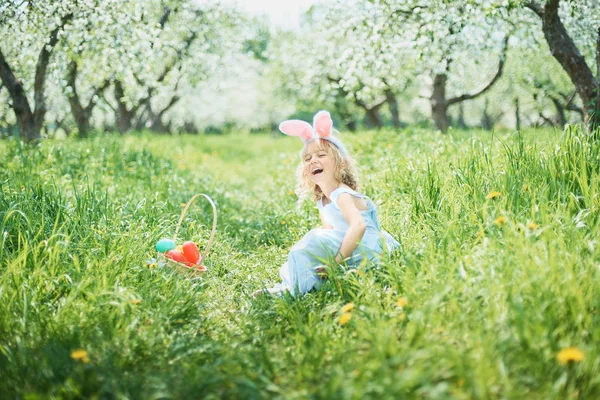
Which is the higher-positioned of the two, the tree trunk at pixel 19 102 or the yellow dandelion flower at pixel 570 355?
the tree trunk at pixel 19 102

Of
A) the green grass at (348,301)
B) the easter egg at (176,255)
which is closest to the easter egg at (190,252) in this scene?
the easter egg at (176,255)

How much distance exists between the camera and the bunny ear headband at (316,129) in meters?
3.48

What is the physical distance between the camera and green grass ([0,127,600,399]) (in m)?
1.94

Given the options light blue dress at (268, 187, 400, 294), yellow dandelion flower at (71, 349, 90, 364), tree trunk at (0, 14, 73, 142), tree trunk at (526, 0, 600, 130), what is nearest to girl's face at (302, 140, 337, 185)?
light blue dress at (268, 187, 400, 294)

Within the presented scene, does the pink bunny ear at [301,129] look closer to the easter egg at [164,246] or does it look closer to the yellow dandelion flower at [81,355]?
the easter egg at [164,246]

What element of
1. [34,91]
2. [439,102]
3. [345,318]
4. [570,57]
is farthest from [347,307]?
[439,102]

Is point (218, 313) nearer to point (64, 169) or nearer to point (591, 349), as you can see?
point (591, 349)

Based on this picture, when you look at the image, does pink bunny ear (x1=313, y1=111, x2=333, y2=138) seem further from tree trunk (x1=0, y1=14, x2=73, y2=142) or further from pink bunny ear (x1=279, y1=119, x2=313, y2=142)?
tree trunk (x1=0, y1=14, x2=73, y2=142)

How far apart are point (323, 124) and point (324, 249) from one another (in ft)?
3.16

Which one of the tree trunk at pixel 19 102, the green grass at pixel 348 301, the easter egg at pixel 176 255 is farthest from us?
the tree trunk at pixel 19 102

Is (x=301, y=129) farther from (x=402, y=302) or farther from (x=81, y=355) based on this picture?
(x=81, y=355)

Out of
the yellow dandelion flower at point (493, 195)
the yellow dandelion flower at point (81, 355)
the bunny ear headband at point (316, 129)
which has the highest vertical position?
the bunny ear headband at point (316, 129)

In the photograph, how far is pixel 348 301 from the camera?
2.81 metres

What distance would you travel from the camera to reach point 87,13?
579cm
